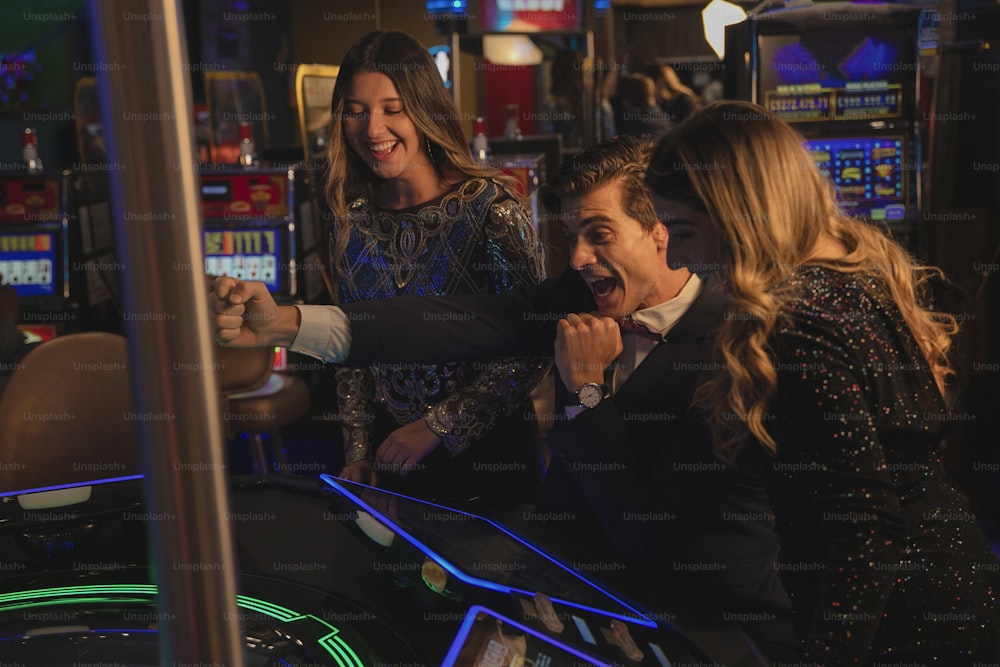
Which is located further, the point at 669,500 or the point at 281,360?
the point at 281,360

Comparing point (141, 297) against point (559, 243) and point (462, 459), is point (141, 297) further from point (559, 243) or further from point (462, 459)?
point (559, 243)

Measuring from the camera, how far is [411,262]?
A: 1737 mm

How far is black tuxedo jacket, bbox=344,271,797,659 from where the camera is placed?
1168mm

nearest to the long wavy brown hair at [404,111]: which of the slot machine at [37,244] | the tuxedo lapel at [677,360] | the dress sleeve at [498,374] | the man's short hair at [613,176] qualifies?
the dress sleeve at [498,374]

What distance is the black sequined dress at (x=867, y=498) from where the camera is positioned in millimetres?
937

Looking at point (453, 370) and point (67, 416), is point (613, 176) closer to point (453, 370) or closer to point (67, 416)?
point (453, 370)

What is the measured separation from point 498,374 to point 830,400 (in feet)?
2.66

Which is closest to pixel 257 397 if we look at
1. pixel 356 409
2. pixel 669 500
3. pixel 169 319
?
pixel 356 409

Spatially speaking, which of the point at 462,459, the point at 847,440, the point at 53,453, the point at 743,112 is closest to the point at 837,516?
the point at 847,440

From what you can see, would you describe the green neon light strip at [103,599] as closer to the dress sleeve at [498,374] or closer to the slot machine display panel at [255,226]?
the dress sleeve at [498,374]

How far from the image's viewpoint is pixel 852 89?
4.08 metres

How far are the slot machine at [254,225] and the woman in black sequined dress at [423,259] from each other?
10.00 ft

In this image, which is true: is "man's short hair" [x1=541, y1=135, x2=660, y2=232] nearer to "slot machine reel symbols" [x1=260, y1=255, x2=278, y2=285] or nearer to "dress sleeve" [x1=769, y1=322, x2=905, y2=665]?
"dress sleeve" [x1=769, y1=322, x2=905, y2=665]

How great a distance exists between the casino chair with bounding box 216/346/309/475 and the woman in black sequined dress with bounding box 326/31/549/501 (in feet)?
4.70
